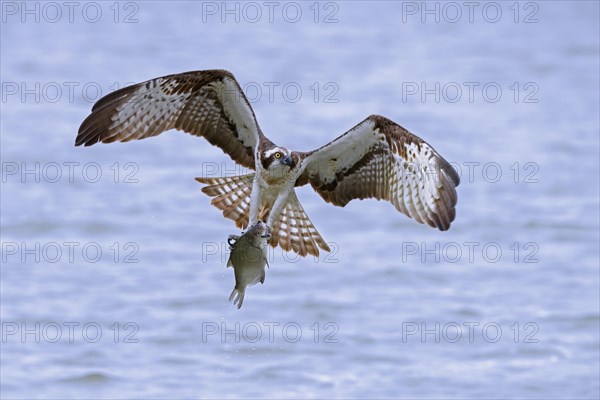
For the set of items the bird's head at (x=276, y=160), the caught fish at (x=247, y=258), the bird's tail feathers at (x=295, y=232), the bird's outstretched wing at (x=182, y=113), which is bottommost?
the caught fish at (x=247, y=258)

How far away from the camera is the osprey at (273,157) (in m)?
10.1

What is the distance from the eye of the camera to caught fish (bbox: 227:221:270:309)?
30.5 feet

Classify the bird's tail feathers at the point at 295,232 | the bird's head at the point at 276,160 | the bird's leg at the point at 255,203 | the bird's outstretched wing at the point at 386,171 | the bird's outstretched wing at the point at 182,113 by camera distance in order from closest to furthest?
the bird's head at the point at 276,160 < the bird's outstretched wing at the point at 386,171 < the bird's leg at the point at 255,203 < the bird's outstretched wing at the point at 182,113 < the bird's tail feathers at the point at 295,232

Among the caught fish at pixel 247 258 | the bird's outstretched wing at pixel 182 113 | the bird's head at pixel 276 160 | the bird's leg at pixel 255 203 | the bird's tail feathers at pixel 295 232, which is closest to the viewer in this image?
the caught fish at pixel 247 258

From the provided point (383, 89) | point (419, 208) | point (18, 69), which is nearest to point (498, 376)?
point (419, 208)

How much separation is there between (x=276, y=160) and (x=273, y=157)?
3 centimetres

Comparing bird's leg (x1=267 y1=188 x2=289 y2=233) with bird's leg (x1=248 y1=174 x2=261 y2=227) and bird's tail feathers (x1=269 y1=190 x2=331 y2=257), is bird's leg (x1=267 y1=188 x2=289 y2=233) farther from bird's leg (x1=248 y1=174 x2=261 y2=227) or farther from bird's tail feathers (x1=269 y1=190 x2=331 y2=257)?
bird's tail feathers (x1=269 y1=190 x2=331 y2=257)

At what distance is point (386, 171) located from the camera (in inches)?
412

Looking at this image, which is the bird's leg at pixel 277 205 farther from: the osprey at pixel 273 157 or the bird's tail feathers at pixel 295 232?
the bird's tail feathers at pixel 295 232

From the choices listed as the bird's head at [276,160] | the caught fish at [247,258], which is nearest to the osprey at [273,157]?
the bird's head at [276,160]

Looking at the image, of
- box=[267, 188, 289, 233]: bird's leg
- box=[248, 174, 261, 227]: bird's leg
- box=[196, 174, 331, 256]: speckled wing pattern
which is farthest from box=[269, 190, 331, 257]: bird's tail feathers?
box=[248, 174, 261, 227]: bird's leg

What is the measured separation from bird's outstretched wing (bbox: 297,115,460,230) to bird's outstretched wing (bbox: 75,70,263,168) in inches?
20.4

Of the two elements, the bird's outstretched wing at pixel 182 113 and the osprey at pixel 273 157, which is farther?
the bird's outstretched wing at pixel 182 113

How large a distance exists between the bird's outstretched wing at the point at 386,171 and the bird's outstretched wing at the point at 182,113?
518 mm
